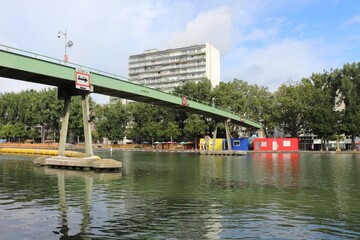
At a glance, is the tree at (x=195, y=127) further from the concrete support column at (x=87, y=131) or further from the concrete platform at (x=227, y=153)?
the concrete support column at (x=87, y=131)

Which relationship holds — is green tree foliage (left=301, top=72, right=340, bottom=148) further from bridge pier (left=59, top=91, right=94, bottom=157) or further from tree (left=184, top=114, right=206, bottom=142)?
bridge pier (left=59, top=91, right=94, bottom=157)

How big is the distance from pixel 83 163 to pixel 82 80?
8.76 meters

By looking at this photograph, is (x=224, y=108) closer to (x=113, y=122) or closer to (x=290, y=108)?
(x=290, y=108)

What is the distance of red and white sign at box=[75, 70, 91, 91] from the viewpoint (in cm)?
3677

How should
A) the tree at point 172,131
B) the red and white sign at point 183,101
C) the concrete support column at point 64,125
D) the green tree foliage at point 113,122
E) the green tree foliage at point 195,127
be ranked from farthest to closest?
the green tree foliage at point 113,122 → the tree at point 172,131 → the green tree foliage at point 195,127 → the red and white sign at point 183,101 → the concrete support column at point 64,125

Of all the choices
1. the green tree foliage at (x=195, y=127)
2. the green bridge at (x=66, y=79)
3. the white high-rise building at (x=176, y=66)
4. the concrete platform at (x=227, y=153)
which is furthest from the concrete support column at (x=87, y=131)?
the white high-rise building at (x=176, y=66)

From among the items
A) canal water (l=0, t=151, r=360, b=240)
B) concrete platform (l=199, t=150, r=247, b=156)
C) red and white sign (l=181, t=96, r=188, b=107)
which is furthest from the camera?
concrete platform (l=199, t=150, r=247, b=156)

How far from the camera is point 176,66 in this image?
174750 mm

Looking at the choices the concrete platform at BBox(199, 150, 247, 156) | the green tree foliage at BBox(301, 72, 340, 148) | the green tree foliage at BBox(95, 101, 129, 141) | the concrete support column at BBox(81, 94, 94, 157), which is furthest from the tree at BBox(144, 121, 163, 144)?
the concrete support column at BBox(81, 94, 94, 157)

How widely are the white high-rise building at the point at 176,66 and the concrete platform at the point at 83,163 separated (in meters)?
126

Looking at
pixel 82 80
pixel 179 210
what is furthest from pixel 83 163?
pixel 179 210

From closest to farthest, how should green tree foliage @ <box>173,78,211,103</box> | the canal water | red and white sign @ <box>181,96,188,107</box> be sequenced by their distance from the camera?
the canal water < red and white sign @ <box>181,96,188,107</box> < green tree foliage @ <box>173,78,211,103</box>

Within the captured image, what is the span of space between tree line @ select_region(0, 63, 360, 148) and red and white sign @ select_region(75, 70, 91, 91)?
164 feet

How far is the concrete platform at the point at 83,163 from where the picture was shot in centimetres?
3488
